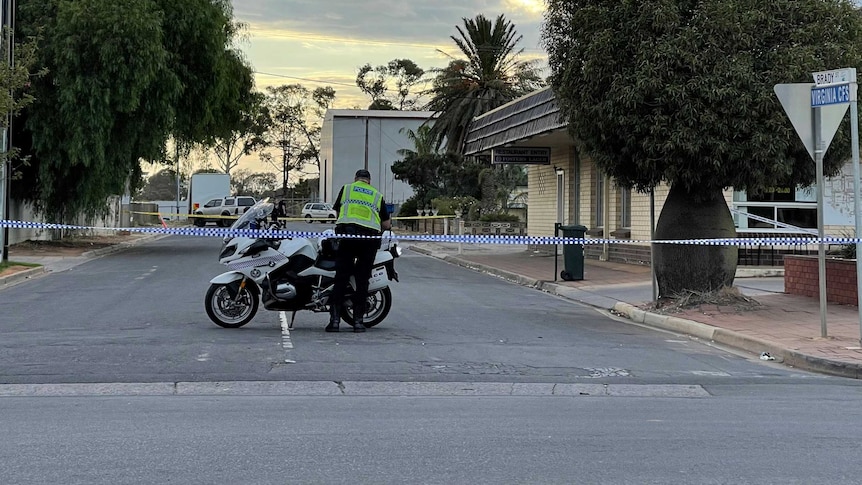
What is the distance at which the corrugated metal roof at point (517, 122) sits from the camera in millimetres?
22406

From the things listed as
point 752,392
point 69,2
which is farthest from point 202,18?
point 752,392

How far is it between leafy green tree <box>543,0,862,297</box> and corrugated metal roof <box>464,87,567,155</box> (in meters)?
6.84

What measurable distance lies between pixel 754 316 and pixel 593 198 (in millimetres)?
14071

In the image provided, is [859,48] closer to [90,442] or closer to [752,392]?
[752,392]

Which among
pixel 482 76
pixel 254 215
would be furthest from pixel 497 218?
pixel 254 215

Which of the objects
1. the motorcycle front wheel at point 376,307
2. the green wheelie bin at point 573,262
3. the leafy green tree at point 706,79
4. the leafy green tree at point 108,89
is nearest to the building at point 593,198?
the green wheelie bin at point 573,262

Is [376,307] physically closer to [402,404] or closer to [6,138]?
[402,404]

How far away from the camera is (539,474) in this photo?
525cm

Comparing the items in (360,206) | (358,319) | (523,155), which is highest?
(523,155)

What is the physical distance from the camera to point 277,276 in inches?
411

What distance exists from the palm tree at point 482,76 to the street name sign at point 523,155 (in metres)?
13.9

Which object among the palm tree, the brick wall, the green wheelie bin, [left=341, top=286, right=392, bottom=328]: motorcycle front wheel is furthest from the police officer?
the palm tree

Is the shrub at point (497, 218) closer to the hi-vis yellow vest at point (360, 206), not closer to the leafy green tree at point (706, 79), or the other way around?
the leafy green tree at point (706, 79)

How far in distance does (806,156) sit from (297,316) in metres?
7.38
